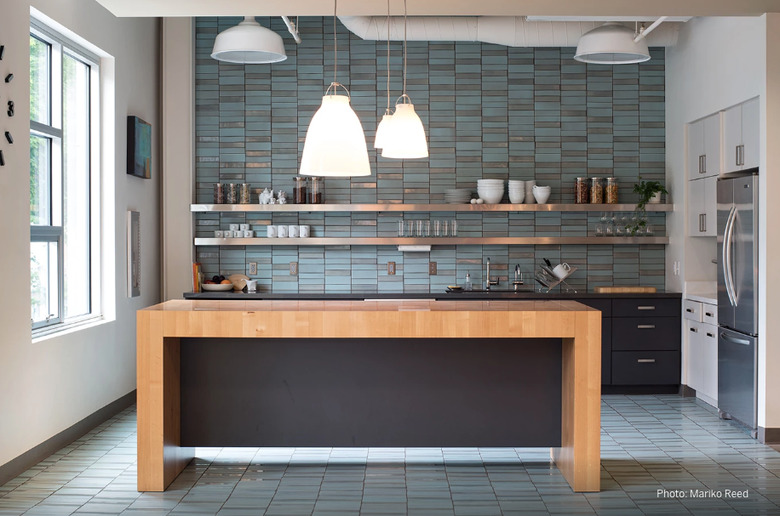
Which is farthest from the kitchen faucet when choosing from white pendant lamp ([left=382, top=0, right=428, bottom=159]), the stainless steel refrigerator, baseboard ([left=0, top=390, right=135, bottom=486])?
white pendant lamp ([left=382, top=0, right=428, bottom=159])

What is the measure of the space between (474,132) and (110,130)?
3.42 m

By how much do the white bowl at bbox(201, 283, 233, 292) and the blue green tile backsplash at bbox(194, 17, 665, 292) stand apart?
Result: 0.32 metres

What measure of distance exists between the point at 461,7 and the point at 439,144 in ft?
8.69

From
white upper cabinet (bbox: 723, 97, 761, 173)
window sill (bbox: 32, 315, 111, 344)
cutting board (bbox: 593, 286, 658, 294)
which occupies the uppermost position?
white upper cabinet (bbox: 723, 97, 761, 173)

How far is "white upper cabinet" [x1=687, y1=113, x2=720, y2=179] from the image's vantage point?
22.2ft

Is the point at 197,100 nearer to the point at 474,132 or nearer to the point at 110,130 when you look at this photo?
the point at 110,130

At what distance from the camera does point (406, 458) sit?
5359 millimetres

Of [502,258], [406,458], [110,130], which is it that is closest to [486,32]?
[502,258]

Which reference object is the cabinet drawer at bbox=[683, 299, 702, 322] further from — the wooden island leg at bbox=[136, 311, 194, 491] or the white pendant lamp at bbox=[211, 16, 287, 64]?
the wooden island leg at bbox=[136, 311, 194, 491]

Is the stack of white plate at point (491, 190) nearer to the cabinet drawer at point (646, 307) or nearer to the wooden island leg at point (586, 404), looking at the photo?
the cabinet drawer at point (646, 307)

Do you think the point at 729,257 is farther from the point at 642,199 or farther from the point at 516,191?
the point at 516,191

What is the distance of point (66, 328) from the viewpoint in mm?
5836

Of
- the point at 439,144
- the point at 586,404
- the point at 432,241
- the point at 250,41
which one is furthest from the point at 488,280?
the point at 586,404

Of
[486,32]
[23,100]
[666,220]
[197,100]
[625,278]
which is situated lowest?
[625,278]
